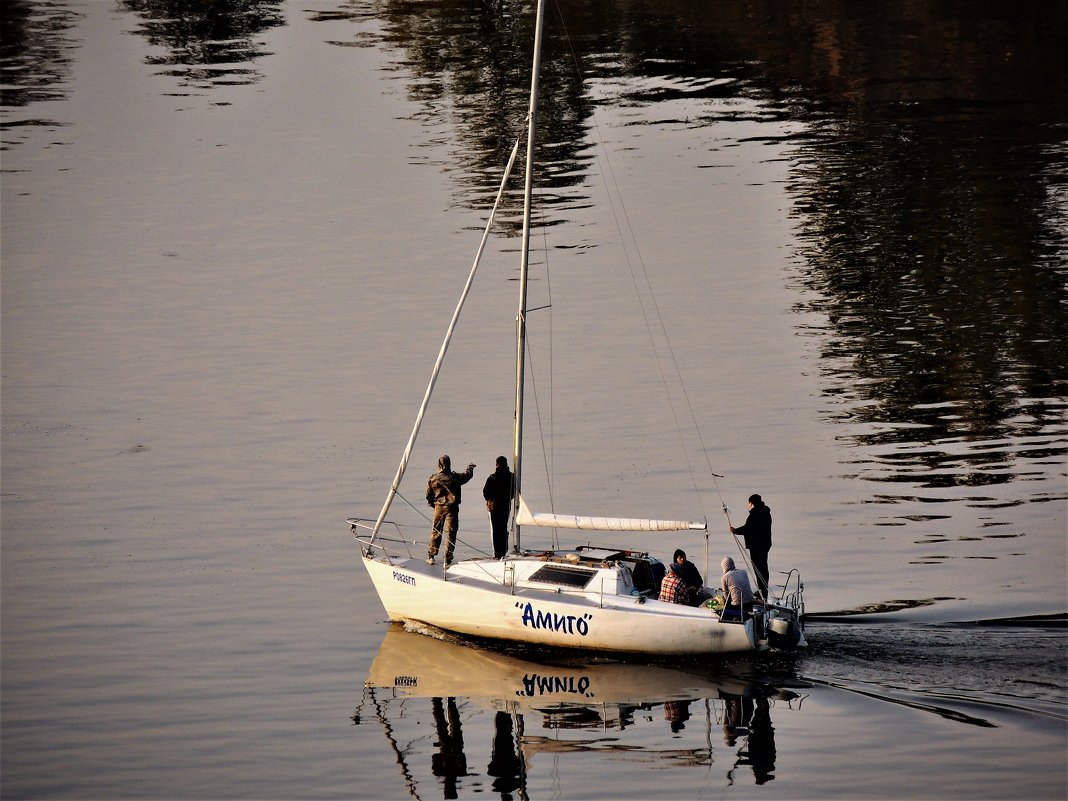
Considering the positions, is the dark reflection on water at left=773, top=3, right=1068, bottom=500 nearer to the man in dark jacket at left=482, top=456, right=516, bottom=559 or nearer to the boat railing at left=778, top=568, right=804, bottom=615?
the boat railing at left=778, top=568, right=804, bottom=615

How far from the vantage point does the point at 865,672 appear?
2589cm

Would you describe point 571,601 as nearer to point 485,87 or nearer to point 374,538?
point 374,538

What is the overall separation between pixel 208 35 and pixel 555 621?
245 ft

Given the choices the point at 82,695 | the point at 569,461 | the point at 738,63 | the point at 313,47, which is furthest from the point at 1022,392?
the point at 313,47

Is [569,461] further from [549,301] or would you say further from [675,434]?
[549,301]

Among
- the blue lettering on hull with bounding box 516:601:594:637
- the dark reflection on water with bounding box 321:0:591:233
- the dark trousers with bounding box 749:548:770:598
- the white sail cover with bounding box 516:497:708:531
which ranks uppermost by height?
the dark reflection on water with bounding box 321:0:591:233

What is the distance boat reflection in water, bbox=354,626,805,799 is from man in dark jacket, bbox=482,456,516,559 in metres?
2.54

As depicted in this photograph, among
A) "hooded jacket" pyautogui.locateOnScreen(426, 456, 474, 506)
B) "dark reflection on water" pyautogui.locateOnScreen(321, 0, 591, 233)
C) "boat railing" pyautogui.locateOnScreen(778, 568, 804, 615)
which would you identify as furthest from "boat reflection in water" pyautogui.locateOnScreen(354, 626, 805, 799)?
"dark reflection on water" pyautogui.locateOnScreen(321, 0, 591, 233)

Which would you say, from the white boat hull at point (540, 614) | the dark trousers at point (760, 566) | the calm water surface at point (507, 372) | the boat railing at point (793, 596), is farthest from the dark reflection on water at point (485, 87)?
the dark trousers at point (760, 566)

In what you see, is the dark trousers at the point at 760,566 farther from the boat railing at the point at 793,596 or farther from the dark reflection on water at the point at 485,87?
the dark reflection on water at the point at 485,87

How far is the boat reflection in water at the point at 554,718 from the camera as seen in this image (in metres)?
23.6

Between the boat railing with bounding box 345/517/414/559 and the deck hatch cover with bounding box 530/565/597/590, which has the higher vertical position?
the deck hatch cover with bounding box 530/565/597/590

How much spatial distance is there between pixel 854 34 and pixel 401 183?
33.2m

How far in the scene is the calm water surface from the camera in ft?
82.4
